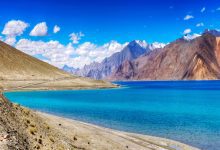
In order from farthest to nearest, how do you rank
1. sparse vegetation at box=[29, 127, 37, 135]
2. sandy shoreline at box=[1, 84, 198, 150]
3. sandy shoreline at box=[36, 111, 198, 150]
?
sandy shoreline at box=[36, 111, 198, 150] < sandy shoreline at box=[1, 84, 198, 150] < sparse vegetation at box=[29, 127, 37, 135]

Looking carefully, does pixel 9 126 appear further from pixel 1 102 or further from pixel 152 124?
pixel 152 124

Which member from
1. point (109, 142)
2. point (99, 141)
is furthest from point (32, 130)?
point (109, 142)

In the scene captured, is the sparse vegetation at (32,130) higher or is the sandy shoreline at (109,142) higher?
the sparse vegetation at (32,130)

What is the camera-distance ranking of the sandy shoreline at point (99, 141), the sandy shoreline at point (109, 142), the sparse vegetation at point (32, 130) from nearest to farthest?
the sparse vegetation at point (32, 130) < the sandy shoreline at point (99, 141) < the sandy shoreline at point (109, 142)

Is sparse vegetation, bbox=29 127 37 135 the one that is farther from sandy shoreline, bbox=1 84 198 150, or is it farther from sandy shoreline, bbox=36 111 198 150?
sandy shoreline, bbox=36 111 198 150

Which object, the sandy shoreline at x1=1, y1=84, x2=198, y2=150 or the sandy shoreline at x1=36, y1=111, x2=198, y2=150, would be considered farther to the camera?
the sandy shoreline at x1=36, y1=111, x2=198, y2=150

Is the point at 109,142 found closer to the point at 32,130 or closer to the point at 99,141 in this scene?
the point at 99,141

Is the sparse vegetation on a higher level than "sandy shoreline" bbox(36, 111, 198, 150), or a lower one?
higher

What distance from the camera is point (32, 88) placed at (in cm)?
18875

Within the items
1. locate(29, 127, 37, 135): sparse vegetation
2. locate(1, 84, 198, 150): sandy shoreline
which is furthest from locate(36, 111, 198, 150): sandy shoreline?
locate(29, 127, 37, 135): sparse vegetation

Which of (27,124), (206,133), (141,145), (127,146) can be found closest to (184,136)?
(206,133)

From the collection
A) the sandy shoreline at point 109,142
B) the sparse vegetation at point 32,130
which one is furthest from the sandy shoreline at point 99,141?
the sparse vegetation at point 32,130

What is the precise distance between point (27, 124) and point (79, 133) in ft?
29.8

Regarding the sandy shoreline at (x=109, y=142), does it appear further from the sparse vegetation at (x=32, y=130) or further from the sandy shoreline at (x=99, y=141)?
the sparse vegetation at (x=32, y=130)
